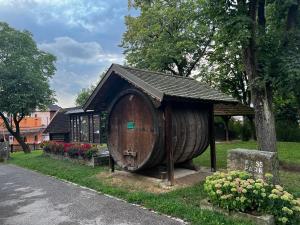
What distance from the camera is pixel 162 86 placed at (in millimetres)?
7602

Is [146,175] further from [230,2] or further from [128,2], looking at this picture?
[128,2]

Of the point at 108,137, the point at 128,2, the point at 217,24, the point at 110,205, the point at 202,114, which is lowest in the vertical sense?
the point at 110,205

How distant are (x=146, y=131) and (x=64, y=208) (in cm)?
294

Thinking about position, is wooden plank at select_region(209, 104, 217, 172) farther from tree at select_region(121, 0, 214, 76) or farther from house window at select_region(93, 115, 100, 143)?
house window at select_region(93, 115, 100, 143)

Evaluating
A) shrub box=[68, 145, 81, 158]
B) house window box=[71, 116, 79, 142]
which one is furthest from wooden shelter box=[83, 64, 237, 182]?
house window box=[71, 116, 79, 142]

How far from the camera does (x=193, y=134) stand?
27.6ft

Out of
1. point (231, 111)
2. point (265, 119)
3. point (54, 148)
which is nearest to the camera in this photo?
point (265, 119)

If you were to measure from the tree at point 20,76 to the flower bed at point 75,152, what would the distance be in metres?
4.52

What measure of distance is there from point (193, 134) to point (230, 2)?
3999mm

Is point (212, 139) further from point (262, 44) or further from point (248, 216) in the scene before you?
point (248, 216)

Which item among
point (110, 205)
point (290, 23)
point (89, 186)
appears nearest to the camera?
point (110, 205)

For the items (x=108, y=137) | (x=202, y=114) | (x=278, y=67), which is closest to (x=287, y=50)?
(x=278, y=67)

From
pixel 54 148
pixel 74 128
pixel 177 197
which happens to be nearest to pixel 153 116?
pixel 177 197

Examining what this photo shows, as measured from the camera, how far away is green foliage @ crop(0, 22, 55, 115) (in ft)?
61.2
